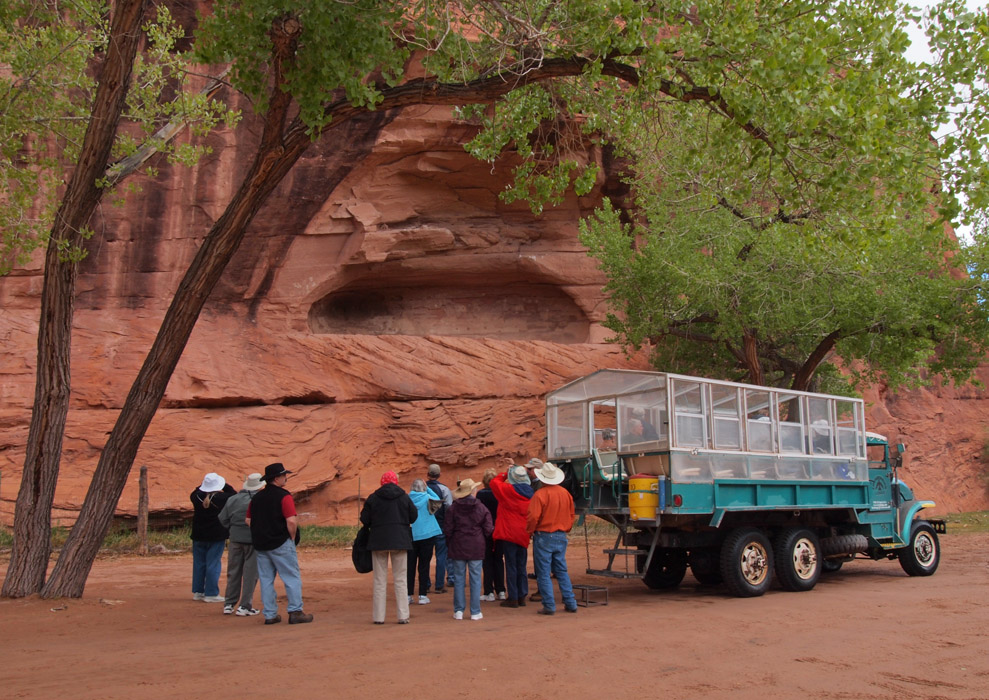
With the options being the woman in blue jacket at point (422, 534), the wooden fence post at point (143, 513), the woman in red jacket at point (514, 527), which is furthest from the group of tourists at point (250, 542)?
the wooden fence post at point (143, 513)

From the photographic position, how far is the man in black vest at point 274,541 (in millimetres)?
8016

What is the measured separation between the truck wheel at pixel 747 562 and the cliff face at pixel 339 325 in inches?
486

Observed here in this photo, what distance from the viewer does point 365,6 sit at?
898cm

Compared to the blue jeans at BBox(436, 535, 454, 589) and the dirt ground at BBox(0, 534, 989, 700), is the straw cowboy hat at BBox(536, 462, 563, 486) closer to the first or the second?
the dirt ground at BBox(0, 534, 989, 700)

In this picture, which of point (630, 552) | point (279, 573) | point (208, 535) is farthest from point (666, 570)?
point (208, 535)

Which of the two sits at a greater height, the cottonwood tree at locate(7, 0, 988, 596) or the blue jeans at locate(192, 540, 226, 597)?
the cottonwood tree at locate(7, 0, 988, 596)

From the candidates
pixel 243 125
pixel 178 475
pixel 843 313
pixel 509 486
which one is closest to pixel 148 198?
pixel 243 125

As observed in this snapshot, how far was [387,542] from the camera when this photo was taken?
8.06 metres

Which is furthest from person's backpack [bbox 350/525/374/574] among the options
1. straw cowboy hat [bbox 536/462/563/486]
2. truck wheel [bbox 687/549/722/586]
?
truck wheel [bbox 687/549/722/586]

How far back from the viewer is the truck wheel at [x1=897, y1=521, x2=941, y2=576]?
1187cm

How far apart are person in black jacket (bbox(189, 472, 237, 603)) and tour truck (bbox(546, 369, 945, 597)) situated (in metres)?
4.47

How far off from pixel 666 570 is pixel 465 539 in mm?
3842

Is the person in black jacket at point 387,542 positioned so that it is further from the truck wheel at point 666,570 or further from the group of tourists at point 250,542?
the truck wheel at point 666,570

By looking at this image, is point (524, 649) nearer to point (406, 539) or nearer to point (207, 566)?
point (406, 539)
